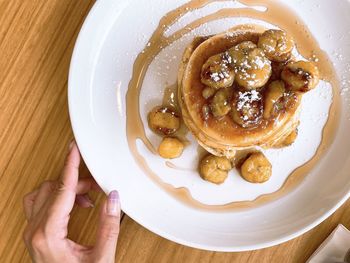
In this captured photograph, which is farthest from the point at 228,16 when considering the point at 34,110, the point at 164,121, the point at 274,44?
the point at 34,110

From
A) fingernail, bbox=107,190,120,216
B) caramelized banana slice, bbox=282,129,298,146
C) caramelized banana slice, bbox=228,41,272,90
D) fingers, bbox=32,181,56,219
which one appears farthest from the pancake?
fingers, bbox=32,181,56,219

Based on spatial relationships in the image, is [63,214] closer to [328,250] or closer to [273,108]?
[273,108]

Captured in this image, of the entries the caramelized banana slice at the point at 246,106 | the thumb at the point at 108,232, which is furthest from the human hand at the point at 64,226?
the caramelized banana slice at the point at 246,106

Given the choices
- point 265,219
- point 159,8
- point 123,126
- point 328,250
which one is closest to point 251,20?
point 159,8

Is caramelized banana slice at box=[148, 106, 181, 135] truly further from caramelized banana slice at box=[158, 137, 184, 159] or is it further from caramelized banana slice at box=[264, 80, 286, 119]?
caramelized banana slice at box=[264, 80, 286, 119]

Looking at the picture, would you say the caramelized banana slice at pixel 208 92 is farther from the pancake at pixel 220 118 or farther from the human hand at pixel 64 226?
the human hand at pixel 64 226

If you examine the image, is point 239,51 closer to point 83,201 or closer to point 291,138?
point 291,138
